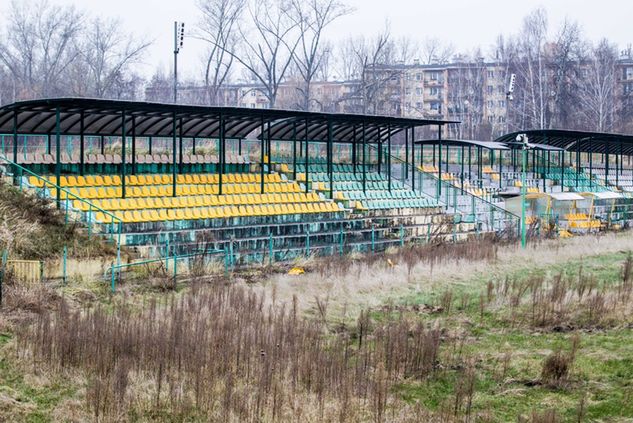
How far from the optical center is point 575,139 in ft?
167

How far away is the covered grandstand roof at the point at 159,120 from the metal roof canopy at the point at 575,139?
1157 centimetres

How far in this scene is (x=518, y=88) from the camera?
7919 cm

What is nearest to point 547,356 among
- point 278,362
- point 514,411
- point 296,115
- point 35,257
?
point 514,411

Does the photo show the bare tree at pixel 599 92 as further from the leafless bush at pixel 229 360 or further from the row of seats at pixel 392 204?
the leafless bush at pixel 229 360

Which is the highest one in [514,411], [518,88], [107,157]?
[518,88]

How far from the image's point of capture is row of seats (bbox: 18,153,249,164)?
28.2 metres

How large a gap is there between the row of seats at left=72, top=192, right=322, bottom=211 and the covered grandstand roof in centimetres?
248

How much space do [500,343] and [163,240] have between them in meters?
11.8

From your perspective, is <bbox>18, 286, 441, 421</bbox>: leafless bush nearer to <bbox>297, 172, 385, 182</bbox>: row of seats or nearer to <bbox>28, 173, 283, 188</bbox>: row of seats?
<bbox>28, 173, 283, 188</bbox>: row of seats

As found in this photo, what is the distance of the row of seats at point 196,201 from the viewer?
86.3 ft

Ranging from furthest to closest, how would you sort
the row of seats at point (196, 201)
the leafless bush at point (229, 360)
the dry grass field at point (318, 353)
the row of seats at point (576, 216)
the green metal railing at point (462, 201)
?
the row of seats at point (576, 216)
the green metal railing at point (462, 201)
the row of seats at point (196, 201)
the dry grass field at point (318, 353)
the leafless bush at point (229, 360)

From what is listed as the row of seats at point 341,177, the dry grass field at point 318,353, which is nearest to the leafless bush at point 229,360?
the dry grass field at point 318,353

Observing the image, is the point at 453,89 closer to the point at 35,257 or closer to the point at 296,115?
the point at 296,115

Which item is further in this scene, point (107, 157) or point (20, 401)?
point (107, 157)
